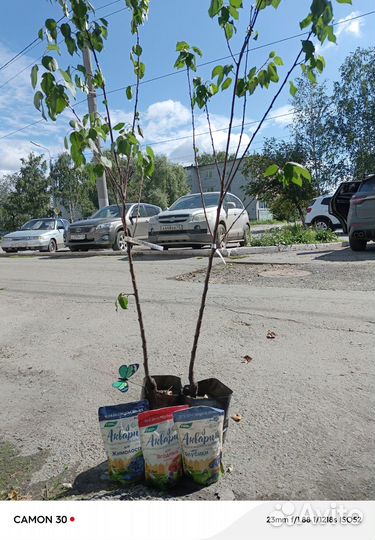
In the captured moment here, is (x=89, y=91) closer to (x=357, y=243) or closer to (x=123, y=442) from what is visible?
(x=123, y=442)

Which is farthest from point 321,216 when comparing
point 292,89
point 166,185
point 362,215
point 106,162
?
point 166,185

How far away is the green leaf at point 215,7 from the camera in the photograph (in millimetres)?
1776

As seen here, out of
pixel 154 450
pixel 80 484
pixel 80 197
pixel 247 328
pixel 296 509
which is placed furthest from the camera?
pixel 80 197

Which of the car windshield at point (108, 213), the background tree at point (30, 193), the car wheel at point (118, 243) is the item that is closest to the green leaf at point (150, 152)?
the car wheel at point (118, 243)

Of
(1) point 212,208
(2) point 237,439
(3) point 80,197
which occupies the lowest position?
(2) point 237,439

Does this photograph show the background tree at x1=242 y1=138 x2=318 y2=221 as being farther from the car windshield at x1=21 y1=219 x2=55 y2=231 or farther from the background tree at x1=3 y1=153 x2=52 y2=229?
the background tree at x1=3 y1=153 x2=52 y2=229

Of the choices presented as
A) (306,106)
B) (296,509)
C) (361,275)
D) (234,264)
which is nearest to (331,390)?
(296,509)

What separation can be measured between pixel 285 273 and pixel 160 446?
228 inches

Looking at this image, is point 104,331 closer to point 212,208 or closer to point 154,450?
point 154,450

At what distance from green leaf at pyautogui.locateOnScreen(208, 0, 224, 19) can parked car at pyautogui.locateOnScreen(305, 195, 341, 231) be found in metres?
16.1

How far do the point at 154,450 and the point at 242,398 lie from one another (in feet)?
3.35

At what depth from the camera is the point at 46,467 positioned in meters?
2.12

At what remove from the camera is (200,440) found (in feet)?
5.93

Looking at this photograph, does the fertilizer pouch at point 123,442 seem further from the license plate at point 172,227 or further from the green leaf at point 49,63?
the license plate at point 172,227
